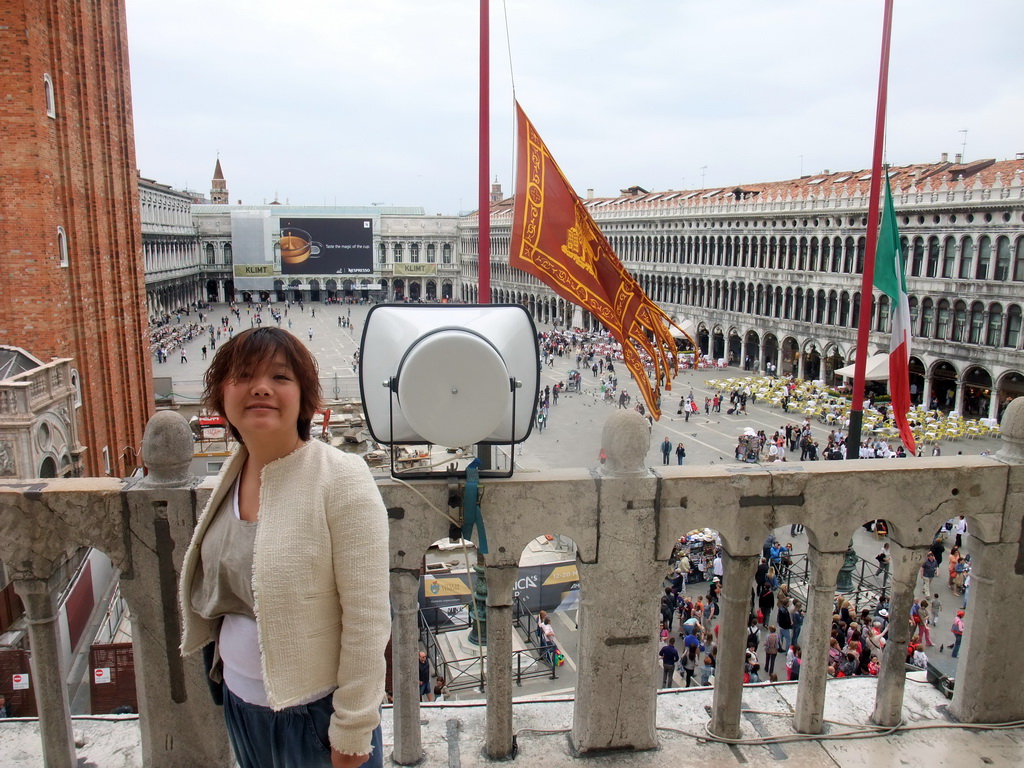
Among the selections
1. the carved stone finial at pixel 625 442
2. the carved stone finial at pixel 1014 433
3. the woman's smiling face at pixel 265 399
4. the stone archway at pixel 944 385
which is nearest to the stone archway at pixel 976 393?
the stone archway at pixel 944 385

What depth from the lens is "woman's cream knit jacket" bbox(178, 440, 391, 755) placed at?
2.38 meters

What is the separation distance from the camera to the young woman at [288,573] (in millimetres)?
2395

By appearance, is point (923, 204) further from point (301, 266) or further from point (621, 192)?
point (301, 266)

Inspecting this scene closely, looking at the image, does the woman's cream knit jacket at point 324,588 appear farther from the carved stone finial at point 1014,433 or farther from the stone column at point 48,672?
the carved stone finial at point 1014,433

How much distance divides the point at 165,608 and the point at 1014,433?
5102mm

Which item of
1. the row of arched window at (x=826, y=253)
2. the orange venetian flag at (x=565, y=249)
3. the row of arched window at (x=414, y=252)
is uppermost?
the row of arched window at (x=414, y=252)

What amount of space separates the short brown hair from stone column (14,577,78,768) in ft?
7.28

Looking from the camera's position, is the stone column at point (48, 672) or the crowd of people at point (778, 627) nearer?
the stone column at point (48, 672)

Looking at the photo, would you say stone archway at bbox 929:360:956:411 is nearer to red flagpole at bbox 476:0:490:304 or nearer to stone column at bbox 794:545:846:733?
red flagpole at bbox 476:0:490:304

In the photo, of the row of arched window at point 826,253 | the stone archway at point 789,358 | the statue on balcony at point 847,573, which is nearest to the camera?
the statue on balcony at point 847,573

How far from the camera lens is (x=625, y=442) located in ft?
14.1

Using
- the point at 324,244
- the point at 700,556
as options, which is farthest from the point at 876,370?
the point at 324,244

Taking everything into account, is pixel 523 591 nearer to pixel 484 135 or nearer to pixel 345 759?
pixel 484 135

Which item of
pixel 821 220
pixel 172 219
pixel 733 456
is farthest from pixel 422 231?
pixel 733 456
